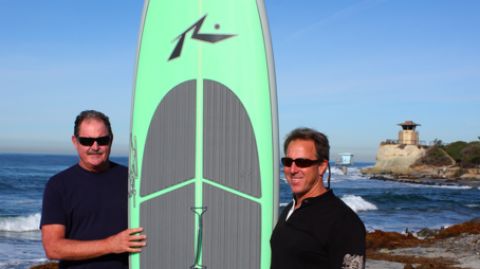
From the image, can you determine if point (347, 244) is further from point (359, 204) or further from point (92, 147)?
point (359, 204)

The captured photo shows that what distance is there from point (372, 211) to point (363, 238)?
2199cm

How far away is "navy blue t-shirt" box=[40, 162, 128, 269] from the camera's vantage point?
2.72 m

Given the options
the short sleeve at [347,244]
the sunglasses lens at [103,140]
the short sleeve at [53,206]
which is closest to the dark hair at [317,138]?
the short sleeve at [347,244]

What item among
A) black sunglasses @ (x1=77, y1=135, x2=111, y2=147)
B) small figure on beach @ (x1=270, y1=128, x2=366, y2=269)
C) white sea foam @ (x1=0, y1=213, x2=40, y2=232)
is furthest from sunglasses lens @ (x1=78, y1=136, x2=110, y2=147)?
white sea foam @ (x1=0, y1=213, x2=40, y2=232)

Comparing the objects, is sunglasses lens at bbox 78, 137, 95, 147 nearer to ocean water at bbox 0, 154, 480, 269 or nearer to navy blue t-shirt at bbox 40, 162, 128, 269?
navy blue t-shirt at bbox 40, 162, 128, 269

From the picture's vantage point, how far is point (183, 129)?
3.44 metres

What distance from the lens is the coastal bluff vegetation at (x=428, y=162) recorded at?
5466 cm

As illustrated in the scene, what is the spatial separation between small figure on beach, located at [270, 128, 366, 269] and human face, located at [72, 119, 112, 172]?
1.01 m

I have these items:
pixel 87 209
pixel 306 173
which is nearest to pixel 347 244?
pixel 306 173

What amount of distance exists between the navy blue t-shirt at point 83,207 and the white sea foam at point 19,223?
46.6 feet

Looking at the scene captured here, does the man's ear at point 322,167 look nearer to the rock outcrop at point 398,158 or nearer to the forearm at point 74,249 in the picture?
the forearm at point 74,249

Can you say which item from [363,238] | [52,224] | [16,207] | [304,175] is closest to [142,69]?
[52,224]

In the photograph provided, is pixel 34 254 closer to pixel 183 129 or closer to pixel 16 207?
pixel 183 129

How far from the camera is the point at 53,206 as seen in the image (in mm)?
2711
